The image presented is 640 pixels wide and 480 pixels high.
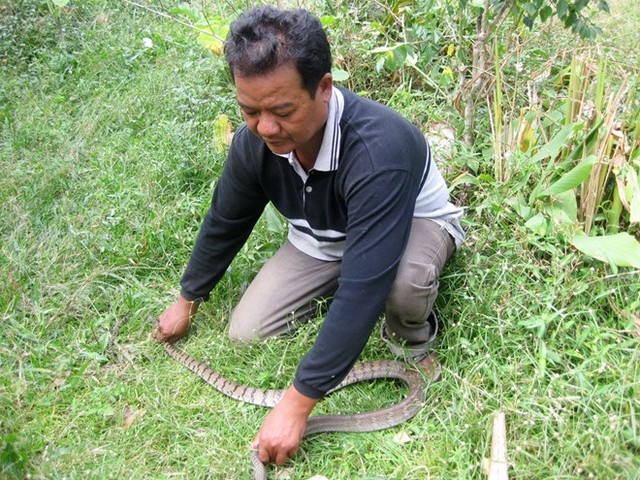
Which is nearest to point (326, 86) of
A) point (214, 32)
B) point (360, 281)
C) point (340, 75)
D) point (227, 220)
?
point (360, 281)

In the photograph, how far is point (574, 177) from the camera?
361 cm

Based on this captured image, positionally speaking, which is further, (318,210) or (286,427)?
(318,210)

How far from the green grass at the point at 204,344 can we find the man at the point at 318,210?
0.23 meters

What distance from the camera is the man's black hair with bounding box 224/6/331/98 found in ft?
8.58

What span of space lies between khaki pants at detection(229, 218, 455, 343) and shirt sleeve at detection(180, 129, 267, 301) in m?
0.30

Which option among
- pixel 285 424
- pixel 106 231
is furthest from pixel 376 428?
pixel 106 231

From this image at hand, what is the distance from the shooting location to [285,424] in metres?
2.92

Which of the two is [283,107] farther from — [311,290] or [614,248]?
[614,248]

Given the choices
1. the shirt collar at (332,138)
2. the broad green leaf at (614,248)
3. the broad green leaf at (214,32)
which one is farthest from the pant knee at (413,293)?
the broad green leaf at (214,32)

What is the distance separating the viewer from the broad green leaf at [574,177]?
3.54m

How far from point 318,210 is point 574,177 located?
1421mm

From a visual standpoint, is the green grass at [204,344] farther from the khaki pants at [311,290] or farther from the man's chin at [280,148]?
the man's chin at [280,148]

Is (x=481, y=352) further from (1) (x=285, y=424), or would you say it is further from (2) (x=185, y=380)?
(2) (x=185, y=380)

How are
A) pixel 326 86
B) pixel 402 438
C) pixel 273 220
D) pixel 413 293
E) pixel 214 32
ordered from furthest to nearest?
pixel 214 32, pixel 273 220, pixel 413 293, pixel 402 438, pixel 326 86
